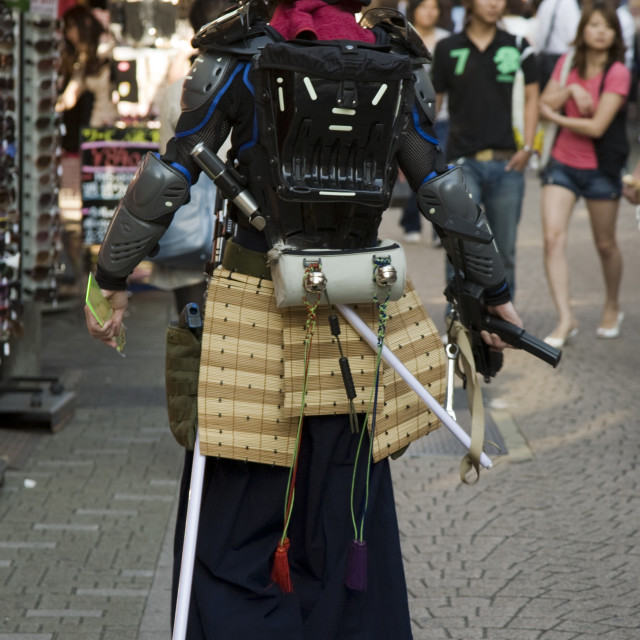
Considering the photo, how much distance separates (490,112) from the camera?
25.8ft

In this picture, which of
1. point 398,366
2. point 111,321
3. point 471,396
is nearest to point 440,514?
point 471,396

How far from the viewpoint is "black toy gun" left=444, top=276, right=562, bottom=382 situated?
11.7 ft

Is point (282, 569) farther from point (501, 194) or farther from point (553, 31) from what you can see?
point (553, 31)

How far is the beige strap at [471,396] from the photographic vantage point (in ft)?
10.9

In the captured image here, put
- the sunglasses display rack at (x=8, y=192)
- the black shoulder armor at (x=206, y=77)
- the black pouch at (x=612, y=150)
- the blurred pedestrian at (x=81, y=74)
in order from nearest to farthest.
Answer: the black shoulder armor at (x=206, y=77), the sunglasses display rack at (x=8, y=192), the black pouch at (x=612, y=150), the blurred pedestrian at (x=81, y=74)

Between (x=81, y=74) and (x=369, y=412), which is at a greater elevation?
(x=369, y=412)

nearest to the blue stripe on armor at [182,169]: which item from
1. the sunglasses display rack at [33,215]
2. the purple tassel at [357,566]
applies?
the purple tassel at [357,566]

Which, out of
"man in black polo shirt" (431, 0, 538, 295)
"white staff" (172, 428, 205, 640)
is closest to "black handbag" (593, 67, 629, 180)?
"man in black polo shirt" (431, 0, 538, 295)

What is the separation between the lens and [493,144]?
782cm

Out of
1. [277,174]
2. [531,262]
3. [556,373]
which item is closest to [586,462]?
[556,373]

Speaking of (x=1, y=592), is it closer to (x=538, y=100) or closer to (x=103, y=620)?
(x=103, y=620)

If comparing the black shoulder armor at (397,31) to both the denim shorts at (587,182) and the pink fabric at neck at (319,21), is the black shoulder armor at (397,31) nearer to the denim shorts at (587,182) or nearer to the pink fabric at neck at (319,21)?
the pink fabric at neck at (319,21)

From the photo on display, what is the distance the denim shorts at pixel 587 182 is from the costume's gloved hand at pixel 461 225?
4.95m

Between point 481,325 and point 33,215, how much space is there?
368 centimetres
